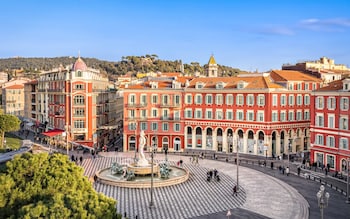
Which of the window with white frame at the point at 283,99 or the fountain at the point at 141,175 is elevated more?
the window with white frame at the point at 283,99

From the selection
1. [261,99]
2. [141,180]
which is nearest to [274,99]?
[261,99]

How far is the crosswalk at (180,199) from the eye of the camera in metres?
33.7

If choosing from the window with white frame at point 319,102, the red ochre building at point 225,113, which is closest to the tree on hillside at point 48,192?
the window with white frame at point 319,102

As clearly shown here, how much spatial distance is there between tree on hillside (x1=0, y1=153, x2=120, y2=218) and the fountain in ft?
57.2

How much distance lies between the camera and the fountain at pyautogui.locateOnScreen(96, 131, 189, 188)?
42.4m

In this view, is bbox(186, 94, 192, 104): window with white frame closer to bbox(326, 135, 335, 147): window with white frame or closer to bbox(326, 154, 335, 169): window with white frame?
bbox(326, 135, 335, 147): window with white frame

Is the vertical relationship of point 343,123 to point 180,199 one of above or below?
above

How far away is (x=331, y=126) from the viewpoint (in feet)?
173

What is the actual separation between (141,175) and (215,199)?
1100 centimetres

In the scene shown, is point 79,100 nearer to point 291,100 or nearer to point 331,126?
point 291,100

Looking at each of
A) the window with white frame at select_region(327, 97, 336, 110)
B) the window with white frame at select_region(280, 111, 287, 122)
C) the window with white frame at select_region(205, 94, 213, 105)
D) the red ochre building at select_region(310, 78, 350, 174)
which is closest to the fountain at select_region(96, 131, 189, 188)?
the red ochre building at select_region(310, 78, 350, 174)

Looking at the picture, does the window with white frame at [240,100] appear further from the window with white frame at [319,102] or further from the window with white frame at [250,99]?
the window with white frame at [319,102]

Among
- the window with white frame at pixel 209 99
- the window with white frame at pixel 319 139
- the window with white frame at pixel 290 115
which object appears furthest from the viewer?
the window with white frame at pixel 209 99

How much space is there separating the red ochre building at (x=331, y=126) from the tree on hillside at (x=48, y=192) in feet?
123
